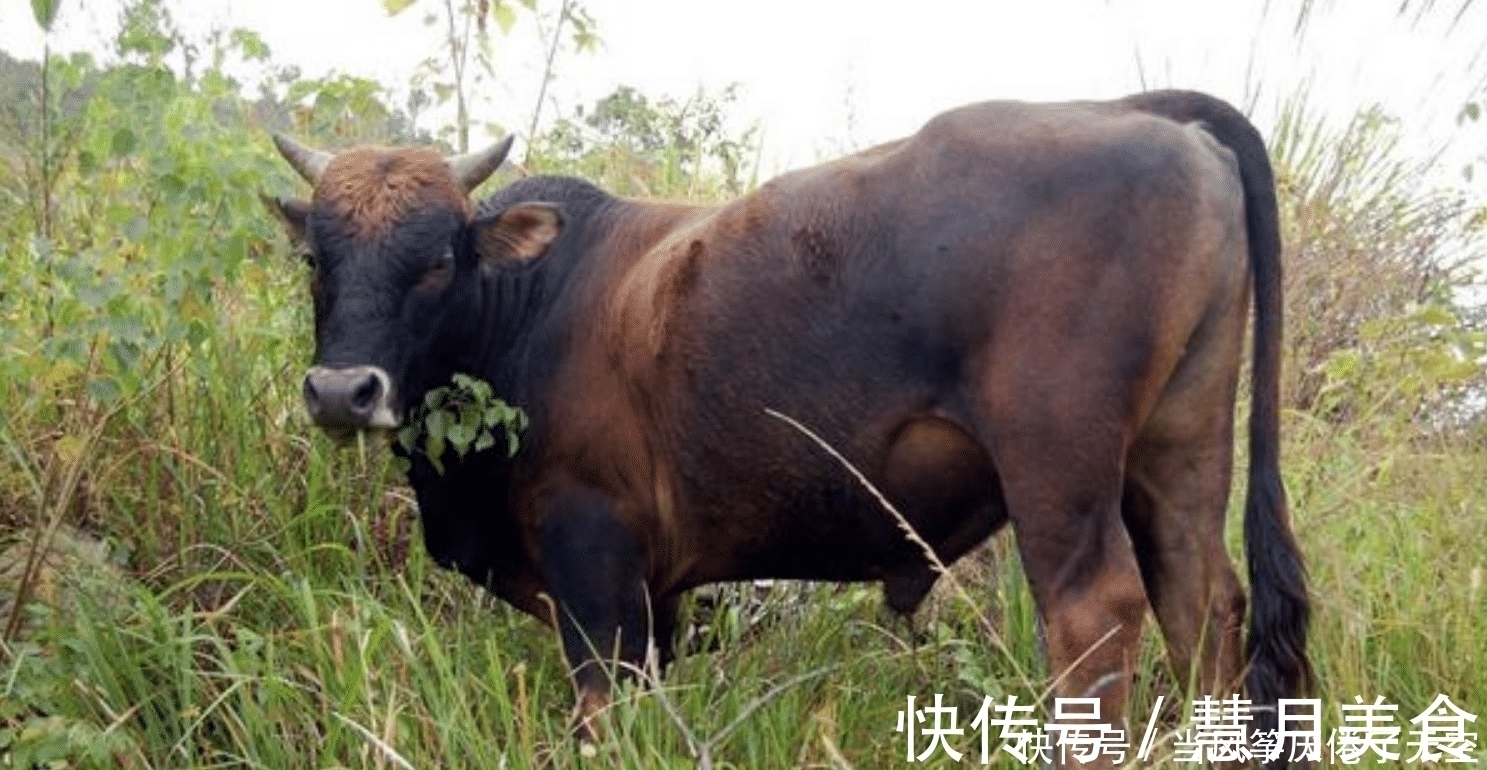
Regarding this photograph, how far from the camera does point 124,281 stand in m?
4.14

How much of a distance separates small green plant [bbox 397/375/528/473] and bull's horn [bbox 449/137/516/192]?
1.67ft

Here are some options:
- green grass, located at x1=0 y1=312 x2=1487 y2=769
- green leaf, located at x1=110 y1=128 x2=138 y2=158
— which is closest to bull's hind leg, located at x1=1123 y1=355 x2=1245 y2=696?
green grass, located at x1=0 y1=312 x2=1487 y2=769

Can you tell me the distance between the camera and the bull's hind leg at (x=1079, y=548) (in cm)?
368

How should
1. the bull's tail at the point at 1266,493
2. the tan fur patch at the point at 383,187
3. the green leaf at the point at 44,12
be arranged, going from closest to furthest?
the bull's tail at the point at 1266,493, the green leaf at the point at 44,12, the tan fur patch at the point at 383,187

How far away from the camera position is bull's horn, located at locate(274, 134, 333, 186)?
15.6ft

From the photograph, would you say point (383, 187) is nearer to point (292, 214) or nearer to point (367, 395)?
point (292, 214)

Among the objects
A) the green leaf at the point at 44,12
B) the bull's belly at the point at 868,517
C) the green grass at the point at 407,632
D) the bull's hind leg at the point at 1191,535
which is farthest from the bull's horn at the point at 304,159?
the bull's hind leg at the point at 1191,535

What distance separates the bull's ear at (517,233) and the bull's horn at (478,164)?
140mm

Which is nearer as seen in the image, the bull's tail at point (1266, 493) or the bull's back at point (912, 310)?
the bull's back at point (912, 310)

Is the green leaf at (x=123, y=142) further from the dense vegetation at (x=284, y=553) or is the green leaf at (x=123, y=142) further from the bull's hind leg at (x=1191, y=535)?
the bull's hind leg at (x=1191, y=535)

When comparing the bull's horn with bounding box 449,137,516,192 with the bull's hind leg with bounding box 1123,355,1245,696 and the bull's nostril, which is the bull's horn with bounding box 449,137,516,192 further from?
the bull's hind leg with bounding box 1123,355,1245,696

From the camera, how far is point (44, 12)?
12.9ft

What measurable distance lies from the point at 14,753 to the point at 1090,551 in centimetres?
225

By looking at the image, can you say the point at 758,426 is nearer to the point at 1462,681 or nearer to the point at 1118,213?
the point at 1118,213
